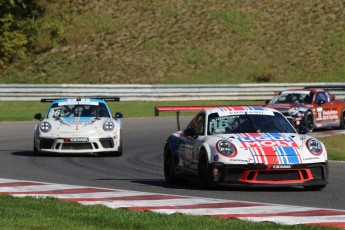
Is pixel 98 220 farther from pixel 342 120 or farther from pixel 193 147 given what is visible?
pixel 342 120

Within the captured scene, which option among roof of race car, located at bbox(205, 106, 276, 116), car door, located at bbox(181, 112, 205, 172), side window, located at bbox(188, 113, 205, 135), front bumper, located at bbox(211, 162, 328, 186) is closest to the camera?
front bumper, located at bbox(211, 162, 328, 186)

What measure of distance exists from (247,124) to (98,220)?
514cm

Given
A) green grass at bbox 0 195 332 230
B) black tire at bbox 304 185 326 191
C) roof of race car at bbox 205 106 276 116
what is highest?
roof of race car at bbox 205 106 276 116

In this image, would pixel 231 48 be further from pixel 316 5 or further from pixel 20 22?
pixel 20 22

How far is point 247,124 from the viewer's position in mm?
15438

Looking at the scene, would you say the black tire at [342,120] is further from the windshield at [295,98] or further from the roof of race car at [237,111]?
the roof of race car at [237,111]

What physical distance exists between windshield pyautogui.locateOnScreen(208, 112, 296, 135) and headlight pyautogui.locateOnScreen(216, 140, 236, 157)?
2.43 ft

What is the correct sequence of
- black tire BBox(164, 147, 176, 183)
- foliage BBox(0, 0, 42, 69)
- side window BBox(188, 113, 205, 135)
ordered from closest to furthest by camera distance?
side window BBox(188, 113, 205, 135) → black tire BBox(164, 147, 176, 183) → foliage BBox(0, 0, 42, 69)

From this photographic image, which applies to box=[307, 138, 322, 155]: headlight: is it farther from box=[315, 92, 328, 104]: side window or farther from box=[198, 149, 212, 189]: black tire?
box=[315, 92, 328, 104]: side window

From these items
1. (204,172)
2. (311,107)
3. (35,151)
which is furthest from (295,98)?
(204,172)

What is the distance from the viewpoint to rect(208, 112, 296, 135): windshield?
15328 millimetres

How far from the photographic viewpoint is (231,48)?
5562 cm

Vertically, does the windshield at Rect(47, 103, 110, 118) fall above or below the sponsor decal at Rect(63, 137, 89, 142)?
above

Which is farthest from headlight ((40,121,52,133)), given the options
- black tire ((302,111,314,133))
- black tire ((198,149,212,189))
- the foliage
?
the foliage
